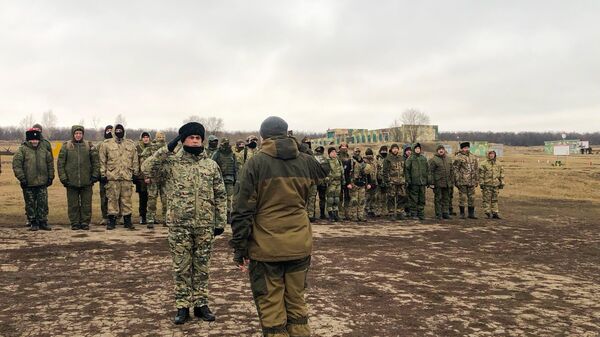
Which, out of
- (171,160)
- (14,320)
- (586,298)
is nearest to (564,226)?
(586,298)

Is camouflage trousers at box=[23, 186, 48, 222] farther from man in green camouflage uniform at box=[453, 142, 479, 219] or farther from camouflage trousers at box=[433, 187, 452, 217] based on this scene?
man in green camouflage uniform at box=[453, 142, 479, 219]

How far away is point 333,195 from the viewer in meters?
13.1

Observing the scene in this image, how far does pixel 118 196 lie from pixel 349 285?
6524mm

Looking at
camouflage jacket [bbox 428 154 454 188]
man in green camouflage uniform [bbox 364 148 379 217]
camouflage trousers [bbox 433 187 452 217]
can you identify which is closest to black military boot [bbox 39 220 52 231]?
man in green camouflage uniform [bbox 364 148 379 217]

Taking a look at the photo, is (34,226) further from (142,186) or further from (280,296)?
(280,296)

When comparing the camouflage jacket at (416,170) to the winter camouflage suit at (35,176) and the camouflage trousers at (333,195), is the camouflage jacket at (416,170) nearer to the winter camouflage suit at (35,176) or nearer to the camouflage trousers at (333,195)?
the camouflage trousers at (333,195)

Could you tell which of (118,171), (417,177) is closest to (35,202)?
(118,171)

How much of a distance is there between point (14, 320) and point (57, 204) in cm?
1118

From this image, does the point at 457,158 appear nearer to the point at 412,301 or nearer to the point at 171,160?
the point at 412,301

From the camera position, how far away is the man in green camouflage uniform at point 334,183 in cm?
1286

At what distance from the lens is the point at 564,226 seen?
1274 cm

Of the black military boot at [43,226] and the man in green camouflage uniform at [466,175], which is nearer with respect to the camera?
the black military boot at [43,226]

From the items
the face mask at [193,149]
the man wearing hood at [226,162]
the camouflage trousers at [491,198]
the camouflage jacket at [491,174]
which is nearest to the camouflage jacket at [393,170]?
the camouflage jacket at [491,174]

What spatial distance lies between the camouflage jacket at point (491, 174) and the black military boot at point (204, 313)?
37.9 ft
